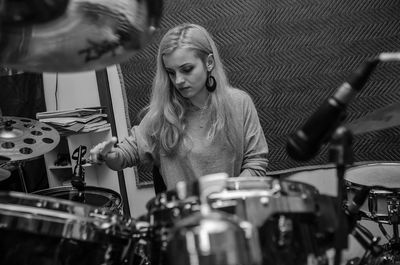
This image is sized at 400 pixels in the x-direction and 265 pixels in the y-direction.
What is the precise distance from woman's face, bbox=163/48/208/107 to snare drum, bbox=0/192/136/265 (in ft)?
2.64

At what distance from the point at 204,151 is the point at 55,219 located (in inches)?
37.1

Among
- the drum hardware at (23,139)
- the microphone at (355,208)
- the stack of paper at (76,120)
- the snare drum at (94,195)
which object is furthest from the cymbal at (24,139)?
the microphone at (355,208)

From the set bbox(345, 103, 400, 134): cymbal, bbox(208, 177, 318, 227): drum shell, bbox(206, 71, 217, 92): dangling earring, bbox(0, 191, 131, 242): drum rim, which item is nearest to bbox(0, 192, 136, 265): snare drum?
bbox(0, 191, 131, 242): drum rim

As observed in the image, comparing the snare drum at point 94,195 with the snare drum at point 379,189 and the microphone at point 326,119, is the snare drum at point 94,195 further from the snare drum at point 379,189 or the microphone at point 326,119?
the microphone at point 326,119

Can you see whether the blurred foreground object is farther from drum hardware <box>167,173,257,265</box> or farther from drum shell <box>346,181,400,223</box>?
drum shell <box>346,181,400,223</box>

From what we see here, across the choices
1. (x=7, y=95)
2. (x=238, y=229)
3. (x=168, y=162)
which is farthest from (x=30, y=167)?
(x=238, y=229)

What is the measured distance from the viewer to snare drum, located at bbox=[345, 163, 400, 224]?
1.73m

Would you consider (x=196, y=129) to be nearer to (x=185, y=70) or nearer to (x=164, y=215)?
(x=185, y=70)

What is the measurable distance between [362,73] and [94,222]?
0.63 metres

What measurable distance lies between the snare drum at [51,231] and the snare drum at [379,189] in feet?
3.14

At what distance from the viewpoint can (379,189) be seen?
1730 millimetres

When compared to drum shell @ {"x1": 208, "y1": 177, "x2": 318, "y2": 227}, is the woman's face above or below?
above

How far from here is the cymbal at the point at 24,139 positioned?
199 cm

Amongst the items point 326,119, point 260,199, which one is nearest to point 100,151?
point 260,199
